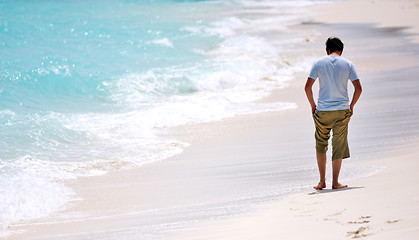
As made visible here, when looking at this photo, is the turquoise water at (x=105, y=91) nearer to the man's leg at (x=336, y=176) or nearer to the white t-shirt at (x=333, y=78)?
the man's leg at (x=336, y=176)

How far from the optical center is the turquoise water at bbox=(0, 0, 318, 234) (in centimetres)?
775

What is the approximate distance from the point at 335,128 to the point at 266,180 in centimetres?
122

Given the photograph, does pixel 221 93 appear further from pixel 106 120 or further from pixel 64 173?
pixel 64 173

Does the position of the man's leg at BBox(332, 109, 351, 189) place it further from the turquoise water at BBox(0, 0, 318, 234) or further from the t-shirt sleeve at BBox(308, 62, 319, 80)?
the turquoise water at BBox(0, 0, 318, 234)

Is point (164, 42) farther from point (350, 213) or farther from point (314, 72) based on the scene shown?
point (350, 213)

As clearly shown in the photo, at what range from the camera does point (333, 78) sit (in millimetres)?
5633

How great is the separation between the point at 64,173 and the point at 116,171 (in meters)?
0.64

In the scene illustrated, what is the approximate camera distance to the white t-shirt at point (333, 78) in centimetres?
562

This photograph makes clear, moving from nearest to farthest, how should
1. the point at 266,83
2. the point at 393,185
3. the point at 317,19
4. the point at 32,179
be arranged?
the point at 393,185 → the point at 32,179 → the point at 266,83 → the point at 317,19

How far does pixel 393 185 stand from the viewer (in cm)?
526

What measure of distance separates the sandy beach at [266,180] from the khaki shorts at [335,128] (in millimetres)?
377

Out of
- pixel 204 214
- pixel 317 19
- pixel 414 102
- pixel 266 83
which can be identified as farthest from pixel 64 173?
pixel 317 19

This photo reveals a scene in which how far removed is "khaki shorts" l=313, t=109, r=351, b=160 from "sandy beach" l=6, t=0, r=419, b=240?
38 centimetres

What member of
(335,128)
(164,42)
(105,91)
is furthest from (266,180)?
(164,42)
